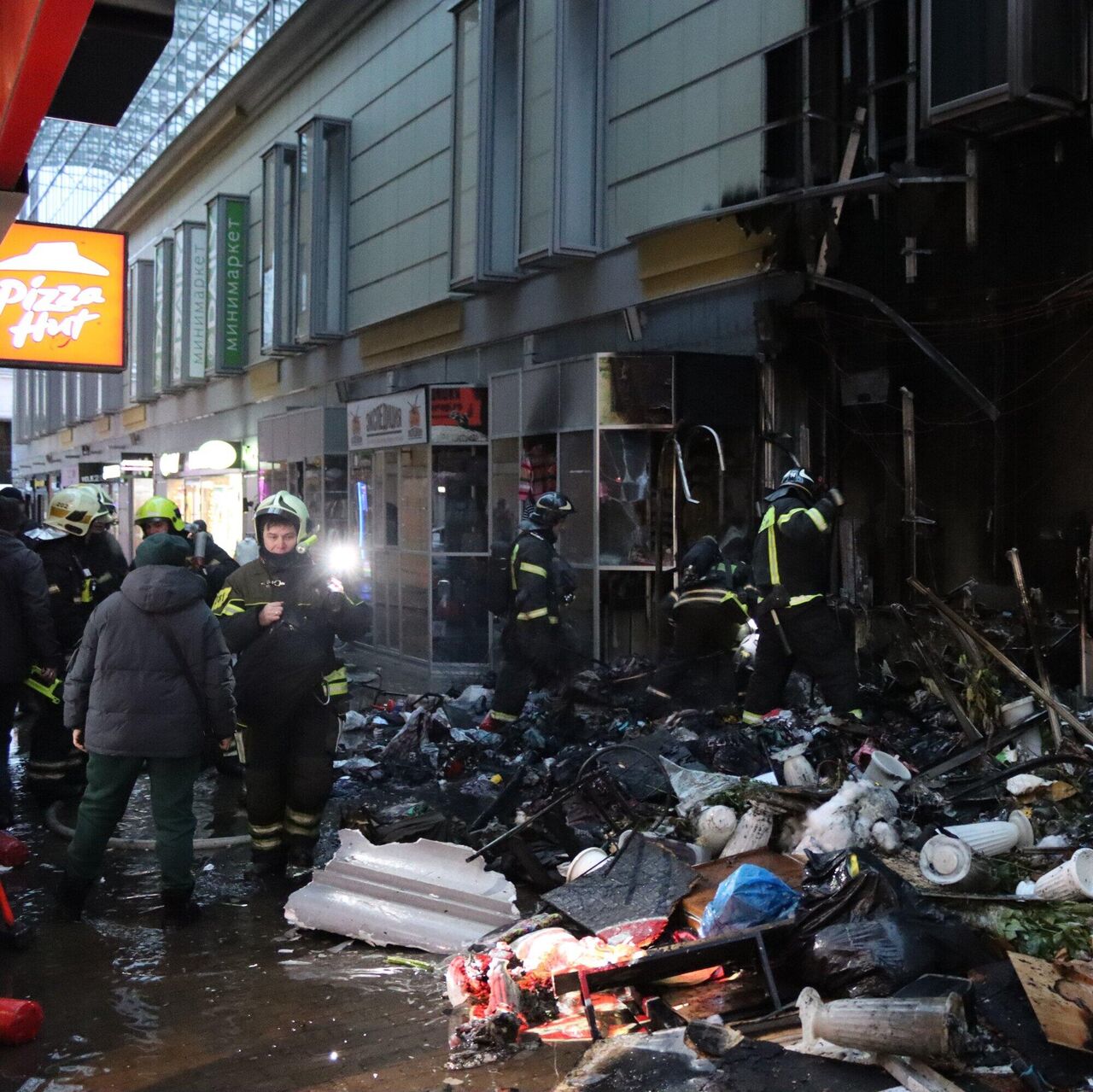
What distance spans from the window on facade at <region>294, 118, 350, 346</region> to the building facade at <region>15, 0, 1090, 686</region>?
2.3 inches

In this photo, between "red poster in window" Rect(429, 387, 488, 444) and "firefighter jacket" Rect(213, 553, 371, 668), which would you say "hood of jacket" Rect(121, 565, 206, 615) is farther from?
"red poster in window" Rect(429, 387, 488, 444)

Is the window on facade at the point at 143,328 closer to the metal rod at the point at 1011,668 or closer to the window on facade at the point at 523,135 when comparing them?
the window on facade at the point at 523,135

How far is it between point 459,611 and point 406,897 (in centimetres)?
890

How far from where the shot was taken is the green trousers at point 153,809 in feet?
17.3

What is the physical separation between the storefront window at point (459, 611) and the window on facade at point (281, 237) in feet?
26.9

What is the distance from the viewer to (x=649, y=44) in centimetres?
1193

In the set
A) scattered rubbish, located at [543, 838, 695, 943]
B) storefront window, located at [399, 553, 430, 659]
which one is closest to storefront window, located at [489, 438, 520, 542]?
storefront window, located at [399, 553, 430, 659]

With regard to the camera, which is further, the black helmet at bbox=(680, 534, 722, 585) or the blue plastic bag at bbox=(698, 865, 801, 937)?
the black helmet at bbox=(680, 534, 722, 585)

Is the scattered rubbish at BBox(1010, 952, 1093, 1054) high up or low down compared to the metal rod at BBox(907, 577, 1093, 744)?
down

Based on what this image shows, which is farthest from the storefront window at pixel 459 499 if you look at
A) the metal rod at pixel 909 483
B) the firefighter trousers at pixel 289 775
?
the firefighter trousers at pixel 289 775

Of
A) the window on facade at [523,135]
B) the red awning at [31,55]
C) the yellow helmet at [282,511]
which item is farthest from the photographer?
the window on facade at [523,135]

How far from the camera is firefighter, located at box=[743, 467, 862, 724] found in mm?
8180

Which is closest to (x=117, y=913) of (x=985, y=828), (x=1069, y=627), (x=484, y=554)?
(x=985, y=828)

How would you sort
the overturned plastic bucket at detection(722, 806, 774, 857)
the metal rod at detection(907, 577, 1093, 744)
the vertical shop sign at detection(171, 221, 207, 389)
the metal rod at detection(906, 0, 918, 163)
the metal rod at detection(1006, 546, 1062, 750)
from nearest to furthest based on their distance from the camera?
the overturned plastic bucket at detection(722, 806, 774, 857) < the metal rod at detection(907, 577, 1093, 744) < the metal rod at detection(1006, 546, 1062, 750) < the metal rod at detection(906, 0, 918, 163) < the vertical shop sign at detection(171, 221, 207, 389)
